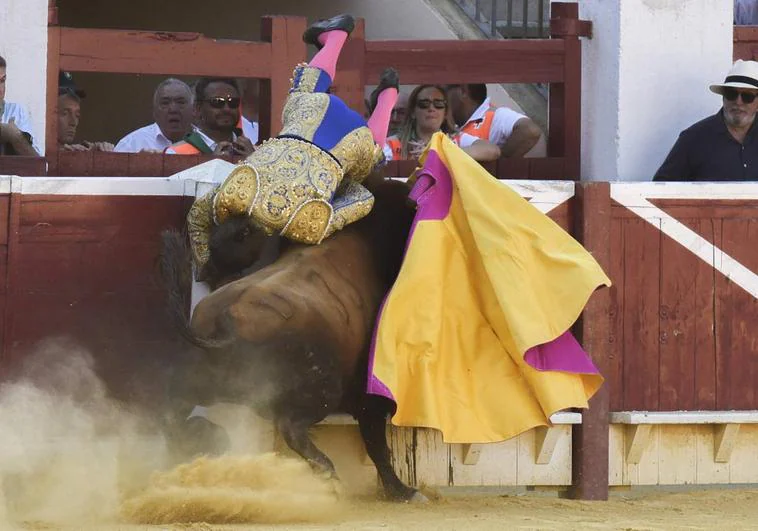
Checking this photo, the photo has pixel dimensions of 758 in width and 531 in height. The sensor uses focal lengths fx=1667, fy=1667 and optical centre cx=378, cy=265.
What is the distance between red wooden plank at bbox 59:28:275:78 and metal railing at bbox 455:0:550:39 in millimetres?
3519

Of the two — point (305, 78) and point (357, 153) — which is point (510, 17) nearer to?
point (305, 78)

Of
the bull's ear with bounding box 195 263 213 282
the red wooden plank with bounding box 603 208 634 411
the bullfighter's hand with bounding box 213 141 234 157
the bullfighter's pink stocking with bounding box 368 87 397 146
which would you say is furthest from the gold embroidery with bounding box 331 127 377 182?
the bullfighter's hand with bounding box 213 141 234 157

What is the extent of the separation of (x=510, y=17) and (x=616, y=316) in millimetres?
4670

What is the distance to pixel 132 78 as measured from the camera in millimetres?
12711

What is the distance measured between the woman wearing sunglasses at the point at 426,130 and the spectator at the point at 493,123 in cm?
15

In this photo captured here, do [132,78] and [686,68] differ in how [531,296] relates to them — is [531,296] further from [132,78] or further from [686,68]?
[132,78]

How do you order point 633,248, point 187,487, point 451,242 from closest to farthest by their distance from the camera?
1. point 187,487
2. point 451,242
3. point 633,248

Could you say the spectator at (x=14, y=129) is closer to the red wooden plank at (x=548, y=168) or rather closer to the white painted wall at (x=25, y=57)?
the white painted wall at (x=25, y=57)

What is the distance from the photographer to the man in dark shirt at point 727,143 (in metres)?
7.89

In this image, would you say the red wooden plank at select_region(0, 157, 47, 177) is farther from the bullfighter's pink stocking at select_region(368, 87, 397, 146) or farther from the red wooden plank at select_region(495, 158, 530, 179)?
the red wooden plank at select_region(495, 158, 530, 179)

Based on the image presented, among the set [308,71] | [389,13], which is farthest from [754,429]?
[389,13]

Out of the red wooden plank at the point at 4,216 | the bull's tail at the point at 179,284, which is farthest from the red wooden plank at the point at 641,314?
the red wooden plank at the point at 4,216

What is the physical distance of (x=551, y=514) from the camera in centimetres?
650

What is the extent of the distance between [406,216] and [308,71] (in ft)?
2.36
